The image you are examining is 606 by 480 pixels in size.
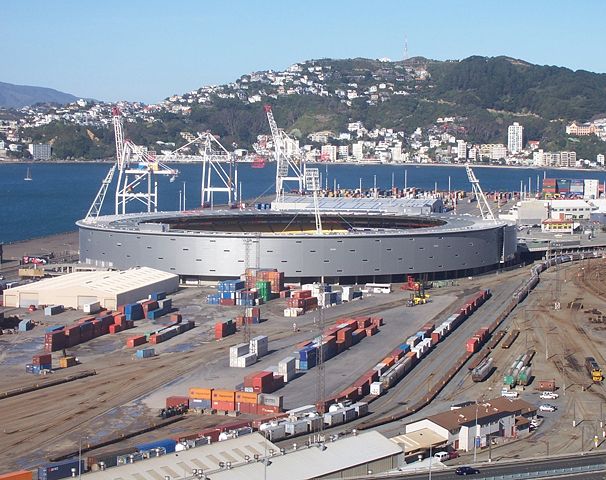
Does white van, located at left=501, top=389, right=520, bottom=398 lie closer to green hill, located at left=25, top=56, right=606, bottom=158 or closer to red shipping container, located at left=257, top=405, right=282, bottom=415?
red shipping container, located at left=257, top=405, right=282, bottom=415

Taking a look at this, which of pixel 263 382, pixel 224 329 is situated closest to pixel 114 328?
pixel 224 329

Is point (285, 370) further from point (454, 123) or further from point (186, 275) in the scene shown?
point (454, 123)

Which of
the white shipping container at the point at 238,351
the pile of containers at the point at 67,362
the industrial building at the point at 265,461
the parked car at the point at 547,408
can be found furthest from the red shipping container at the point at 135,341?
the parked car at the point at 547,408

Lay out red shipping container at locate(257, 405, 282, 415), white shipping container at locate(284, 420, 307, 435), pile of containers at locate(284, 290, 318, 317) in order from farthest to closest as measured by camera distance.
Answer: pile of containers at locate(284, 290, 318, 317) → red shipping container at locate(257, 405, 282, 415) → white shipping container at locate(284, 420, 307, 435)

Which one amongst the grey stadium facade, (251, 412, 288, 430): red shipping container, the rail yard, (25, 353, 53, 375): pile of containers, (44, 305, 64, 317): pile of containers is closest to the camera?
(251, 412, 288, 430): red shipping container

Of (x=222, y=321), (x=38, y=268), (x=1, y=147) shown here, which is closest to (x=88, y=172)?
(x=1, y=147)

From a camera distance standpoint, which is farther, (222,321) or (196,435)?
(222,321)

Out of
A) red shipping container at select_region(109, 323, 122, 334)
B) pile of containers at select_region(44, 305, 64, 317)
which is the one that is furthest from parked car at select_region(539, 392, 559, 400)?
pile of containers at select_region(44, 305, 64, 317)
